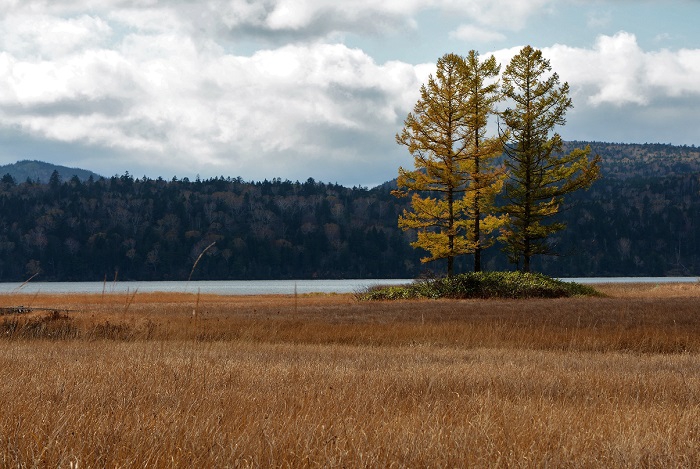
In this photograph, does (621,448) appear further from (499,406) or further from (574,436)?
(499,406)

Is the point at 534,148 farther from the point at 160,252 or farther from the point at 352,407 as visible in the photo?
the point at 160,252

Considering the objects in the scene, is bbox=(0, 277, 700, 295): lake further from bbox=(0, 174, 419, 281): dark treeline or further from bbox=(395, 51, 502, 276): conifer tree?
bbox=(0, 174, 419, 281): dark treeline

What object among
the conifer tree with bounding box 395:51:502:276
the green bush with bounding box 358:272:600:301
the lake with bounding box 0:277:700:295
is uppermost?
the conifer tree with bounding box 395:51:502:276

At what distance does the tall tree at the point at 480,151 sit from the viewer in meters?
38.5

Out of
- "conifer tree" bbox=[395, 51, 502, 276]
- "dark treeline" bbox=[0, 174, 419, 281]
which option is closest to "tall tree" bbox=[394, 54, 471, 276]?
"conifer tree" bbox=[395, 51, 502, 276]

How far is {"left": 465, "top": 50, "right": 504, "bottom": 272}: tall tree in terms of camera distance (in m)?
38.5

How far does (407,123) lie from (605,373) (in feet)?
93.3

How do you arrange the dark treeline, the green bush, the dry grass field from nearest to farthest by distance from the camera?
the dry grass field
the green bush
the dark treeline

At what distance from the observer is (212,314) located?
81.3ft

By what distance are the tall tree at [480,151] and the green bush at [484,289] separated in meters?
2.58

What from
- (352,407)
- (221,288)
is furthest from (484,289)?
(221,288)

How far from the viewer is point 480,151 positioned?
3856 cm

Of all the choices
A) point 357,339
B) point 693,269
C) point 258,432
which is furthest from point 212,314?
point 693,269

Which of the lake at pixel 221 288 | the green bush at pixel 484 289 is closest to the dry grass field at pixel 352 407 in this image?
the green bush at pixel 484 289
